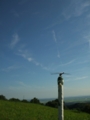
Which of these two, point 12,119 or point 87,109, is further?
point 87,109

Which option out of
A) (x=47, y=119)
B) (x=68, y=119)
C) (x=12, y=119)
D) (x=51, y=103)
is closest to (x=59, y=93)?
(x=12, y=119)

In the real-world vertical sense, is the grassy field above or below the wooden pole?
above

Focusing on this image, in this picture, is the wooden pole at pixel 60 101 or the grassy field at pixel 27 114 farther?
the grassy field at pixel 27 114

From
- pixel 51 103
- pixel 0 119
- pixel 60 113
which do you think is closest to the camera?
pixel 60 113

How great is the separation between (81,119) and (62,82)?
3505 cm

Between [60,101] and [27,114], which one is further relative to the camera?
[27,114]

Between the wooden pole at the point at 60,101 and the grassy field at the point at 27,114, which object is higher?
the grassy field at the point at 27,114

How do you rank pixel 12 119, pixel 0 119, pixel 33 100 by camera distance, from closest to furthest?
1. pixel 0 119
2. pixel 12 119
3. pixel 33 100

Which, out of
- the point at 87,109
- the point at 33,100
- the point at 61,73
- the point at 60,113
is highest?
the point at 33,100

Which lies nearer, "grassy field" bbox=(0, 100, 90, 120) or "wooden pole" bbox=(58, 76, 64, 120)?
"wooden pole" bbox=(58, 76, 64, 120)

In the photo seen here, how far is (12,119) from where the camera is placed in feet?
97.6

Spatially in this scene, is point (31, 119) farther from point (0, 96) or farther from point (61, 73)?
point (0, 96)

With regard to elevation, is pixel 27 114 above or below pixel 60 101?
above

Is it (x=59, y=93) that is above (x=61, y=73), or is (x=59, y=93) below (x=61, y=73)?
below
